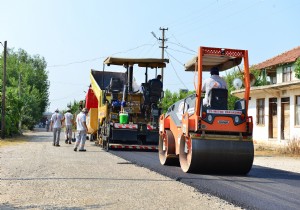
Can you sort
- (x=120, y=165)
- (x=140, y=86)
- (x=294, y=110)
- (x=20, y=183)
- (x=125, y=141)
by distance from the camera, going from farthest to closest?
(x=294, y=110)
(x=140, y=86)
(x=125, y=141)
(x=120, y=165)
(x=20, y=183)

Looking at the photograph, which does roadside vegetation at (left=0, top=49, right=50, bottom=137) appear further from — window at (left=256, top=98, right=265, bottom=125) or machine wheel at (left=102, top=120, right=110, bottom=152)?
window at (left=256, top=98, right=265, bottom=125)

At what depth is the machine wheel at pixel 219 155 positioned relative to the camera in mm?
10258

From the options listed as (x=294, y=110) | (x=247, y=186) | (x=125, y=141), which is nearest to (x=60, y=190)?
(x=247, y=186)

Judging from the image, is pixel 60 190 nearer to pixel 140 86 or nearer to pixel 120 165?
pixel 120 165

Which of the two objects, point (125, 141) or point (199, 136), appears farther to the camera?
point (125, 141)

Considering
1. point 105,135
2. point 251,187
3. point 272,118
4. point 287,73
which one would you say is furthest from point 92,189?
point 287,73

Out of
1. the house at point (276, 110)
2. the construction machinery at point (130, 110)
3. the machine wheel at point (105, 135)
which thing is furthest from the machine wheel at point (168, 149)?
the house at point (276, 110)

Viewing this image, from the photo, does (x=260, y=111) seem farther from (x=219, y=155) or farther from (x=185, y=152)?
(x=219, y=155)

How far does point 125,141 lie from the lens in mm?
17703

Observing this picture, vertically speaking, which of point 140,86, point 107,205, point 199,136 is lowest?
point 107,205

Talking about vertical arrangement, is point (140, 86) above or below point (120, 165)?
above

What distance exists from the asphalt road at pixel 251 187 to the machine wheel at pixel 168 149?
1.52 feet

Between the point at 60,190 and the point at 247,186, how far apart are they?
3407mm

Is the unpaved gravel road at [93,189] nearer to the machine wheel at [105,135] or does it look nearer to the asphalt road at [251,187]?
the asphalt road at [251,187]
